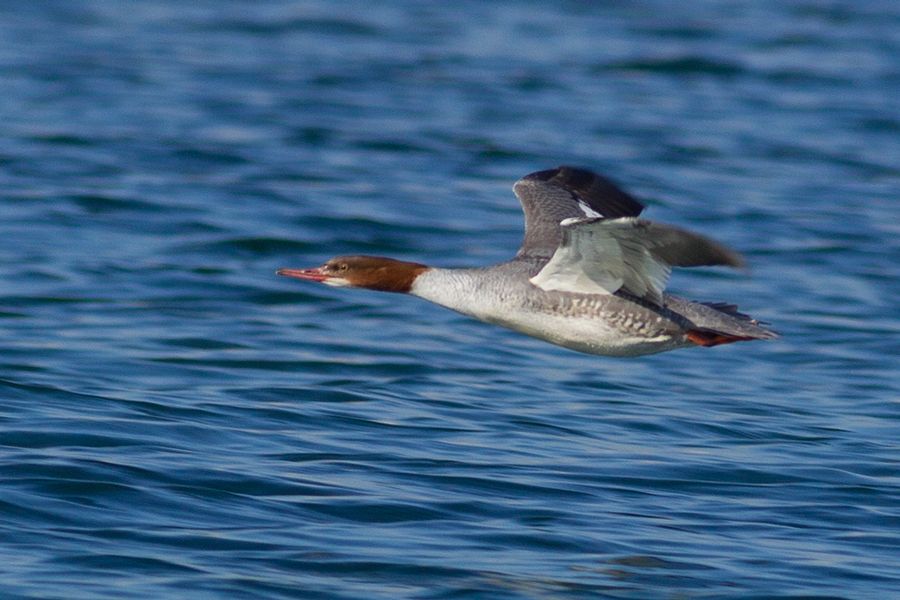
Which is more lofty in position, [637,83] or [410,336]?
[637,83]

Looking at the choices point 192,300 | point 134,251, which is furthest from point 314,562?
point 134,251

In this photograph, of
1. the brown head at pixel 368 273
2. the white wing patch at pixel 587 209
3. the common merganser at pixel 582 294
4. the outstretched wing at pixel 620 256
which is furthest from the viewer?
the white wing patch at pixel 587 209

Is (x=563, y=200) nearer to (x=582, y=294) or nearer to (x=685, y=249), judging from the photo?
(x=582, y=294)

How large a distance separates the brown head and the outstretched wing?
67 cm

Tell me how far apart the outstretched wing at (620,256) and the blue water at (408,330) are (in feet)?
2.97

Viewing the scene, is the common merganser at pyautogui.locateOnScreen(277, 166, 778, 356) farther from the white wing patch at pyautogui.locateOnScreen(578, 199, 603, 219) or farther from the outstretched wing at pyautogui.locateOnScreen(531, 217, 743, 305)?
the white wing patch at pyautogui.locateOnScreen(578, 199, 603, 219)

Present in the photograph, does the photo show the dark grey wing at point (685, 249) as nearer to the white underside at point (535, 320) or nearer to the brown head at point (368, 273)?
the white underside at point (535, 320)

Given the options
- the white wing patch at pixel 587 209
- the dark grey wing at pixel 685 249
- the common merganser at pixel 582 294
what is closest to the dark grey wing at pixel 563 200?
the white wing patch at pixel 587 209

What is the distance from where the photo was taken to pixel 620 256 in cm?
758

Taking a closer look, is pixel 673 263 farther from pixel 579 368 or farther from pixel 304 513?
pixel 579 368

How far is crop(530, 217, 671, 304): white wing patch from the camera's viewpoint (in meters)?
7.27

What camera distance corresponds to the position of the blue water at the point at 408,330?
6777mm

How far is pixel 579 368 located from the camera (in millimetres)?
10125

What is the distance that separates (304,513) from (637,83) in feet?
44.7
